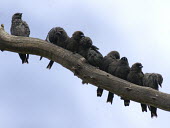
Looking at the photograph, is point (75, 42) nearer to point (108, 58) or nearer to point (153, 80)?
point (108, 58)

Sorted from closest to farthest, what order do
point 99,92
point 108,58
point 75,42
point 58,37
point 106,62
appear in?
point 99,92 → point 106,62 → point 108,58 → point 75,42 → point 58,37

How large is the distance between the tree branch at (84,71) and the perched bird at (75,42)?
20.3 inches

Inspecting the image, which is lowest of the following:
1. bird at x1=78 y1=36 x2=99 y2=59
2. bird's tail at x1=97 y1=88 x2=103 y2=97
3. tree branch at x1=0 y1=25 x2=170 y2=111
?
bird's tail at x1=97 y1=88 x2=103 y2=97

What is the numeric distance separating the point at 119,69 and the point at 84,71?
126cm

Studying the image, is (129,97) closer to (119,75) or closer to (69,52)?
(119,75)

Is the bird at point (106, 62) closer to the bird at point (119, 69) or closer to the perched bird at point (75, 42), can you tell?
the bird at point (119, 69)

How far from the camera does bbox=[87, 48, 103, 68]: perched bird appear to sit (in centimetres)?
1167

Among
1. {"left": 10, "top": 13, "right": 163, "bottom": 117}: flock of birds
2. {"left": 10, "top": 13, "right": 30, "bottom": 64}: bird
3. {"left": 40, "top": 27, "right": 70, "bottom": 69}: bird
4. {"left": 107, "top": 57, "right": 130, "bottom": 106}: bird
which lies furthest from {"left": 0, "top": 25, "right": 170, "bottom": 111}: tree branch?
{"left": 10, "top": 13, "right": 30, "bottom": 64}: bird

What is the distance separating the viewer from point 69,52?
1188 cm

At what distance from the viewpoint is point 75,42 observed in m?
12.6

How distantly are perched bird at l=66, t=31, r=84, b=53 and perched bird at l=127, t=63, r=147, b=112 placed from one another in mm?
1770

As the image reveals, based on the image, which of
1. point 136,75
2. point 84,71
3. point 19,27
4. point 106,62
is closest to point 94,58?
point 106,62

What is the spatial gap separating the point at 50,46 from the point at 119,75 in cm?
215

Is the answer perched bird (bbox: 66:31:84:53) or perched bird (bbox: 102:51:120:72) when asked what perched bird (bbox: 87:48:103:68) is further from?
perched bird (bbox: 66:31:84:53)
